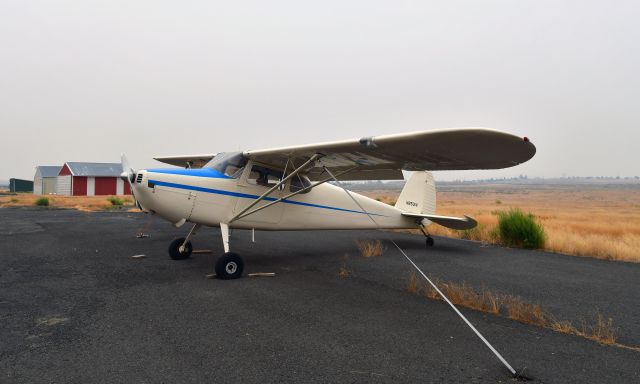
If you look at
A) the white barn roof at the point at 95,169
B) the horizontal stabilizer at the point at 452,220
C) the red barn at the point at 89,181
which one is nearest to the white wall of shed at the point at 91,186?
the red barn at the point at 89,181

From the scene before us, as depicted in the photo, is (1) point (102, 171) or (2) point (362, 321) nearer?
(2) point (362, 321)

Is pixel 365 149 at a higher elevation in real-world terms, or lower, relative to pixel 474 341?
higher

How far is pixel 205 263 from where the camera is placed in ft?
26.0

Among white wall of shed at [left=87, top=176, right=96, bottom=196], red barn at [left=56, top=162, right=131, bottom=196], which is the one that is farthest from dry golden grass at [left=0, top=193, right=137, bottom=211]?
white wall of shed at [left=87, top=176, right=96, bottom=196]

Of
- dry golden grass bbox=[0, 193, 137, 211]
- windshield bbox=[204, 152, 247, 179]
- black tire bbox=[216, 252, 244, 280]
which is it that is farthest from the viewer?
dry golden grass bbox=[0, 193, 137, 211]

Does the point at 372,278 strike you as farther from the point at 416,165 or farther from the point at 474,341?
the point at 474,341

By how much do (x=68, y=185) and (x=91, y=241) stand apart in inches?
1692

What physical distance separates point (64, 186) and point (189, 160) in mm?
46263

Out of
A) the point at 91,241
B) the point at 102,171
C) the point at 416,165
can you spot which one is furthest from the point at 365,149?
the point at 102,171

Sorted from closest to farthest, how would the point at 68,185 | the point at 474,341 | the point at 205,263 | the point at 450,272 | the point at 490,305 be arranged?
the point at 474,341, the point at 490,305, the point at 450,272, the point at 205,263, the point at 68,185

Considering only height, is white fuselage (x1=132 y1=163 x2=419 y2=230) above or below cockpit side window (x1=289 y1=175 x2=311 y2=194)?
below

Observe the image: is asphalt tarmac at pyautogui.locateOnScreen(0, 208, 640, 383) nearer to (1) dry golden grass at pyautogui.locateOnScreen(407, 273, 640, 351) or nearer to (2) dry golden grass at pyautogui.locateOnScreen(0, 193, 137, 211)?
(1) dry golden grass at pyautogui.locateOnScreen(407, 273, 640, 351)

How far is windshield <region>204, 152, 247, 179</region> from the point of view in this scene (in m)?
7.42

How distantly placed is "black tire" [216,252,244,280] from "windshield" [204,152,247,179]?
1766 millimetres
